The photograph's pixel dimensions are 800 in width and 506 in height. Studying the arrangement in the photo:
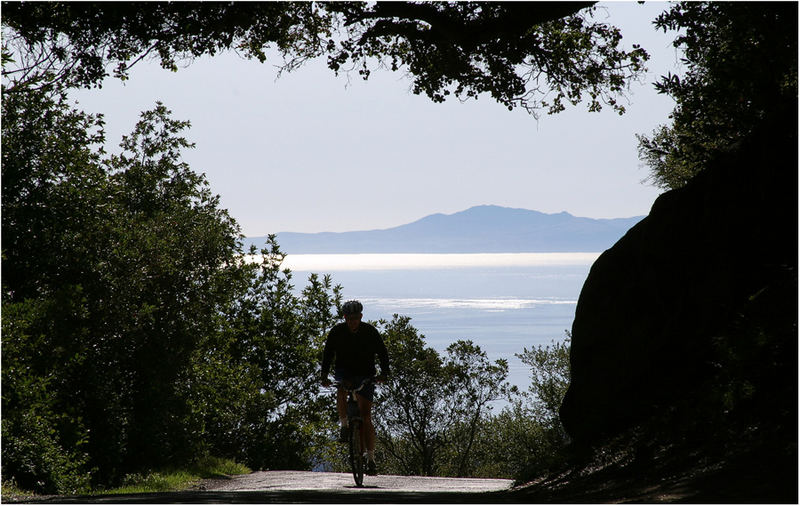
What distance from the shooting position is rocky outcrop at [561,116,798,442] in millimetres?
10062

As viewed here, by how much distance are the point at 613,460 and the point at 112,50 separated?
10878 millimetres

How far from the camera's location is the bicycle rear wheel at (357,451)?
38.5 ft

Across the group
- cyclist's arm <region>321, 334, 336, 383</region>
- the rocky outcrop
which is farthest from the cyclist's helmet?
the rocky outcrop

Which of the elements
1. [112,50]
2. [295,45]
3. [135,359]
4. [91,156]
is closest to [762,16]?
[295,45]

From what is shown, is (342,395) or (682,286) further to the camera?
(342,395)

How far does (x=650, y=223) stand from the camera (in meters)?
11.8

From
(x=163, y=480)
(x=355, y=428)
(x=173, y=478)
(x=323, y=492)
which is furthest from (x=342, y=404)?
(x=173, y=478)

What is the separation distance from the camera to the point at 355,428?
38.5 ft

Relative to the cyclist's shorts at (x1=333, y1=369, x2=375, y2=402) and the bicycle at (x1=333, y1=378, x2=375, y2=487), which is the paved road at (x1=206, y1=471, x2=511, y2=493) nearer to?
the bicycle at (x1=333, y1=378, x2=375, y2=487)

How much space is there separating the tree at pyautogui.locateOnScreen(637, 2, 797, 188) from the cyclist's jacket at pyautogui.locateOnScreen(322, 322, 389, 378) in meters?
5.71

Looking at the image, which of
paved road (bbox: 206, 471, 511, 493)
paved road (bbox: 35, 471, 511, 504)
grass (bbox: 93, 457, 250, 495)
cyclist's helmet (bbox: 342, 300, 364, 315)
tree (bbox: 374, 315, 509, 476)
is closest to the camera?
paved road (bbox: 35, 471, 511, 504)

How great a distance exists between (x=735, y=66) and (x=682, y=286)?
4.35 metres

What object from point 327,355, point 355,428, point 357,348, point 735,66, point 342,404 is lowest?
point 355,428

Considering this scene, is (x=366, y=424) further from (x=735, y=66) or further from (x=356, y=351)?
(x=735, y=66)
